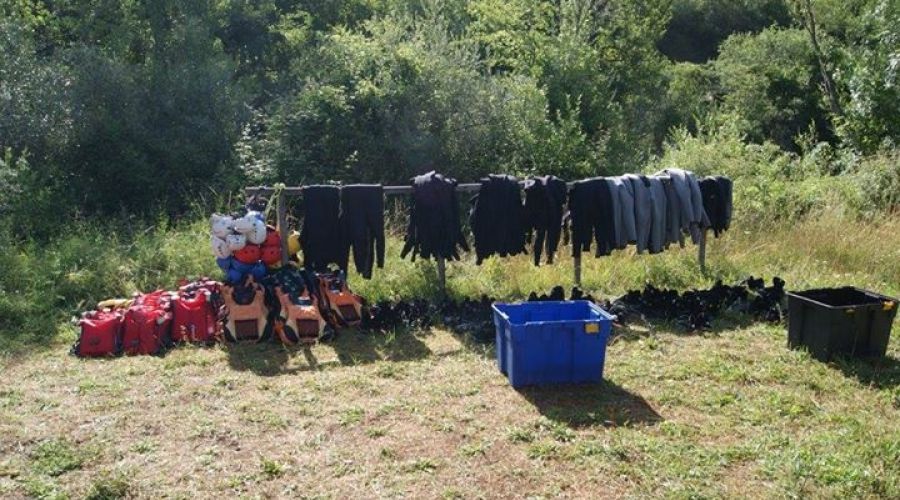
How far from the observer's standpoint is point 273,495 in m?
3.54

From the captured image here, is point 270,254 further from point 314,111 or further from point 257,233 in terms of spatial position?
point 314,111

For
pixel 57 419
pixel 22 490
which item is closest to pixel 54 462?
pixel 22 490

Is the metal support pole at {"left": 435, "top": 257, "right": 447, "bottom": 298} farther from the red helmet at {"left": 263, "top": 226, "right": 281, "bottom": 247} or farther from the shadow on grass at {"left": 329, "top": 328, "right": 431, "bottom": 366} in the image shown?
the red helmet at {"left": 263, "top": 226, "right": 281, "bottom": 247}

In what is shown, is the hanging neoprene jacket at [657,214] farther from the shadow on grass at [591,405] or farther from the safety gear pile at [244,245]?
the safety gear pile at [244,245]

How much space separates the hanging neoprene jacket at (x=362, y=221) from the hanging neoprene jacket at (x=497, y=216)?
87cm

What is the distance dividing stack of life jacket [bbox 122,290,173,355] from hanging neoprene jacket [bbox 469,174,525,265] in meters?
2.71

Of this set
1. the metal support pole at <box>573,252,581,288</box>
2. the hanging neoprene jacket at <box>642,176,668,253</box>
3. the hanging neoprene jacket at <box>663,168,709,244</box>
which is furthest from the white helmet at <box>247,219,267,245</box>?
the hanging neoprene jacket at <box>663,168,709,244</box>

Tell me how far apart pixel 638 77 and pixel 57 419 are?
64.3 feet

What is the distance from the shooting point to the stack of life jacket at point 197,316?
19.1 feet

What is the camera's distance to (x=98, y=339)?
559 centimetres

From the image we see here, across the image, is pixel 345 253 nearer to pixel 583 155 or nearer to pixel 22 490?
pixel 22 490

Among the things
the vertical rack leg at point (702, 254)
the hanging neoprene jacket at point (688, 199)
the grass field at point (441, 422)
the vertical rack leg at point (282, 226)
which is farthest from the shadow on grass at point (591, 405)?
the vertical rack leg at point (702, 254)

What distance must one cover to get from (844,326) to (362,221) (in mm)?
3840

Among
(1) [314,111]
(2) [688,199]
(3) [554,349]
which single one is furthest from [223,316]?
(1) [314,111]
